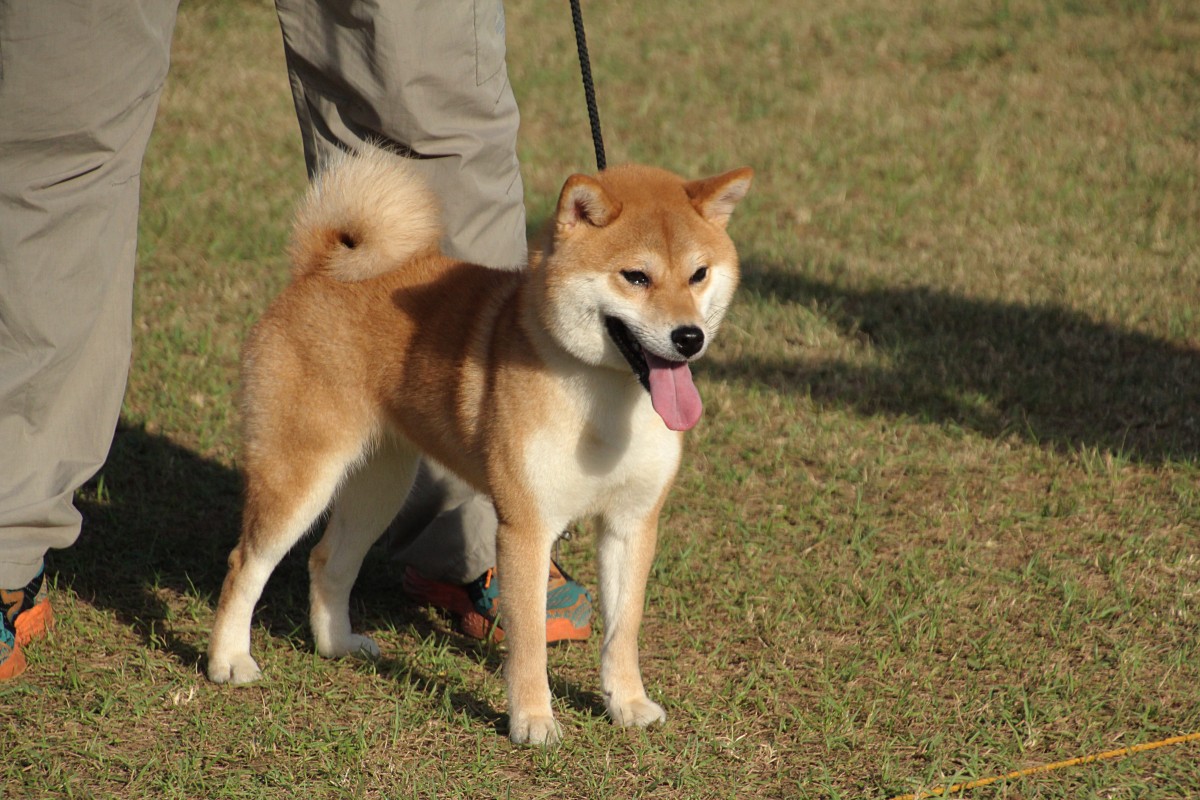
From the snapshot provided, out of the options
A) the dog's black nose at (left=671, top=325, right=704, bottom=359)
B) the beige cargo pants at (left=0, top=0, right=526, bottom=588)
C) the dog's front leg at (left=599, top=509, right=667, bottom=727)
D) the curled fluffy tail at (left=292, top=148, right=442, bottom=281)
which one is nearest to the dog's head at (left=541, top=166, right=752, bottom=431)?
the dog's black nose at (left=671, top=325, right=704, bottom=359)

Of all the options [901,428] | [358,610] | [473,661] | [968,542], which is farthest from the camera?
[901,428]

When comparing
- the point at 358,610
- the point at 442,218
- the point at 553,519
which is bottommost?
the point at 358,610

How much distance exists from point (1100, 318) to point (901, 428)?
4.32 ft

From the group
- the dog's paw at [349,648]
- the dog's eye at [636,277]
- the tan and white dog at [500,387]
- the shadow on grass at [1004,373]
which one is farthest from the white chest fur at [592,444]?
the shadow on grass at [1004,373]

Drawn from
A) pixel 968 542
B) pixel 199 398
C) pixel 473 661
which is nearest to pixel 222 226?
pixel 199 398

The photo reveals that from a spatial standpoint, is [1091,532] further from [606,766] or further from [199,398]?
[199,398]

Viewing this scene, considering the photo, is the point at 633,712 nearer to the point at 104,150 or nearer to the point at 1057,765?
the point at 1057,765

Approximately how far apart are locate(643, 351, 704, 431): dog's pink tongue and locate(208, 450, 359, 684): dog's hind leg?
865 mm

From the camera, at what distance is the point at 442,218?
329 centimetres

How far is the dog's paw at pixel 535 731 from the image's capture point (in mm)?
2770

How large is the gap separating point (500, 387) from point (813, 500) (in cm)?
158

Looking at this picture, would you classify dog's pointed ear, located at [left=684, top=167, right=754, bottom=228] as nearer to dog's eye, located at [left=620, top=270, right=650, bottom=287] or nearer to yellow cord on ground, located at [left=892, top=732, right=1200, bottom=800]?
dog's eye, located at [left=620, top=270, right=650, bottom=287]

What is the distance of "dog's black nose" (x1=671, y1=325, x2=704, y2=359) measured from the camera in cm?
252

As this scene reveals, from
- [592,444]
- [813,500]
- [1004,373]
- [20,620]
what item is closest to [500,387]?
[592,444]
